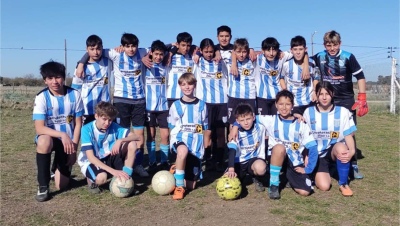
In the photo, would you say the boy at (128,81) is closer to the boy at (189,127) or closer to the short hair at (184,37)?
the short hair at (184,37)

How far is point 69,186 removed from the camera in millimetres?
5051

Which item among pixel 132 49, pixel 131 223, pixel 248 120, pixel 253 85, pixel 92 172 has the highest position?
pixel 132 49

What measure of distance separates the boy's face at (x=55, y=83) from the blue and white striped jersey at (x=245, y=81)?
2.51 m

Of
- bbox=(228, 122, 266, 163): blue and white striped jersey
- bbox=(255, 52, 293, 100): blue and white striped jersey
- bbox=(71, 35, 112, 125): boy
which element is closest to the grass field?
bbox=(228, 122, 266, 163): blue and white striped jersey

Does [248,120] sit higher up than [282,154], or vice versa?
[248,120]

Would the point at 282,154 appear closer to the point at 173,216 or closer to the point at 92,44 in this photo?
the point at 173,216

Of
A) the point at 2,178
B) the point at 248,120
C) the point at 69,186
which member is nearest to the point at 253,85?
the point at 248,120

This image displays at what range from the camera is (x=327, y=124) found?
4969 mm

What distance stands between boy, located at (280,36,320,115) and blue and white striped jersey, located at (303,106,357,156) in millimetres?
653

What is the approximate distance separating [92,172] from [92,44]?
6.11 ft

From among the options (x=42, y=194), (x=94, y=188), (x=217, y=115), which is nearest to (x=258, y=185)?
(x=217, y=115)

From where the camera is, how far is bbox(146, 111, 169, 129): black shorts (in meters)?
5.85

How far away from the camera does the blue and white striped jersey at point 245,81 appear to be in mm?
5852

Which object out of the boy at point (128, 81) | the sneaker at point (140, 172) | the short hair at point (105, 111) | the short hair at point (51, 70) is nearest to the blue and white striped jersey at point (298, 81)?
the boy at point (128, 81)
